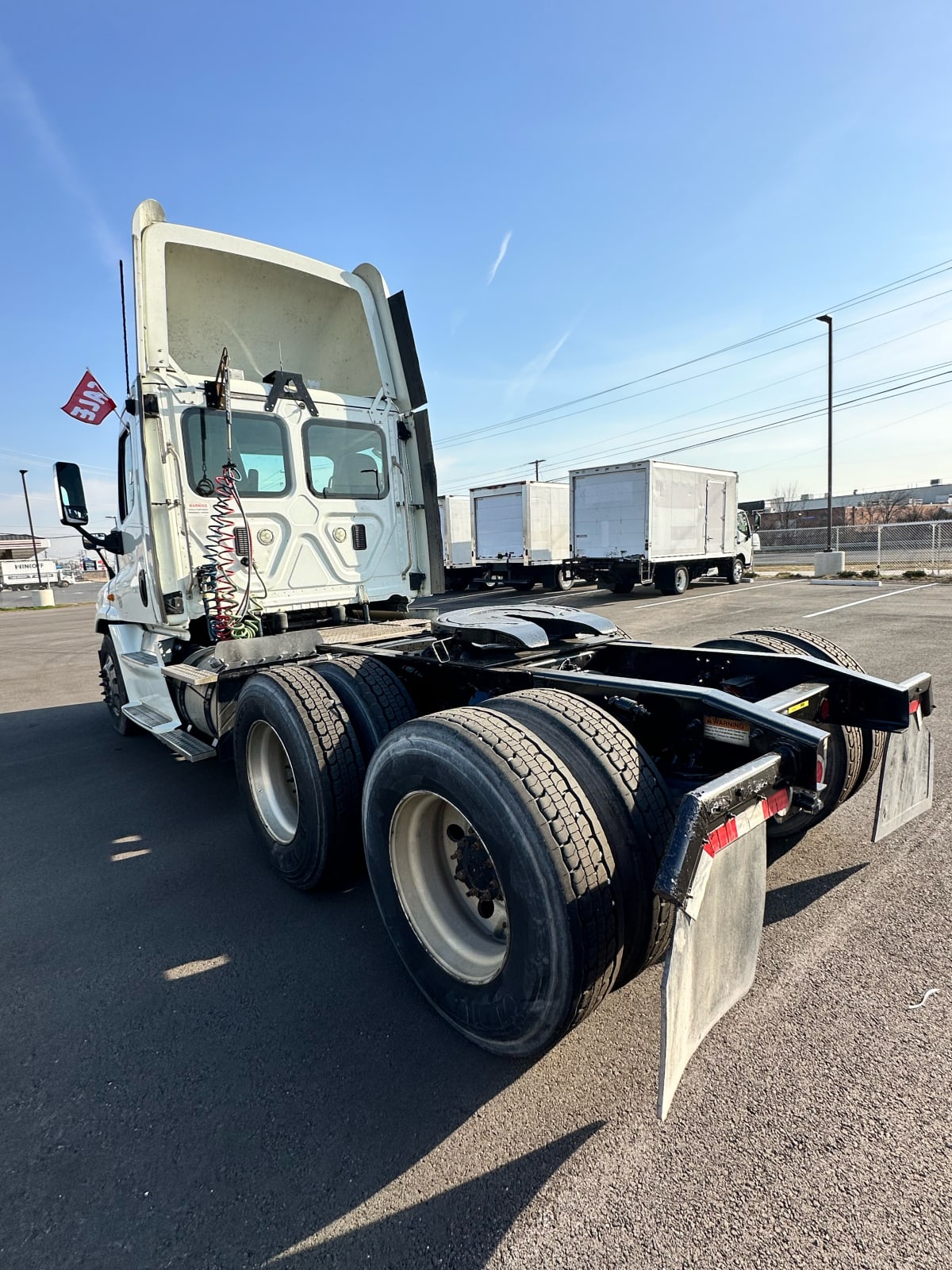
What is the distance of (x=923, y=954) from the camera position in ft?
8.29

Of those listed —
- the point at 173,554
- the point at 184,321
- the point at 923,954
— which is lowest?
the point at 923,954

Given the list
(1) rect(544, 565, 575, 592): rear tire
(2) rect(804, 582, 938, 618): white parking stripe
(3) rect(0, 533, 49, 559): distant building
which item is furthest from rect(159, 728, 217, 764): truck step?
(3) rect(0, 533, 49, 559): distant building

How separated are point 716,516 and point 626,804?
20318 millimetres

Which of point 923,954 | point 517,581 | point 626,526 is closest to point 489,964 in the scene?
point 923,954

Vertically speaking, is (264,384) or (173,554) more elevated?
(264,384)

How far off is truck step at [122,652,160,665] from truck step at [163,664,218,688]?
20.7 inches

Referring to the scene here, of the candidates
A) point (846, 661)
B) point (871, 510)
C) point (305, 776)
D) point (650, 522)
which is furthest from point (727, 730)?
point (871, 510)

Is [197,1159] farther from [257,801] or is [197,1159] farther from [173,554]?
[173,554]

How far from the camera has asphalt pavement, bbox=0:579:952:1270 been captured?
158 cm

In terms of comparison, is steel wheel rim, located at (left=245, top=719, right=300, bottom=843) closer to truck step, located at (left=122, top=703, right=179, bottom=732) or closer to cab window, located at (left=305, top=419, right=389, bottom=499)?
truck step, located at (left=122, top=703, right=179, bottom=732)

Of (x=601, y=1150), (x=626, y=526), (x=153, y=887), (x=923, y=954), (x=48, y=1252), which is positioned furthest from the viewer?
(x=626, y=526)

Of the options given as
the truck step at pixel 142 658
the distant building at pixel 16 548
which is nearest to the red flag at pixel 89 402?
Answer: the truck step at pixel 142 658

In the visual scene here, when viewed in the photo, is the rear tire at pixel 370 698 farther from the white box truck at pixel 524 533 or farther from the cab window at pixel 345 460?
the white box truck at pixel 524 533

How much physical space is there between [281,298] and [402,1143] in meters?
5.34
